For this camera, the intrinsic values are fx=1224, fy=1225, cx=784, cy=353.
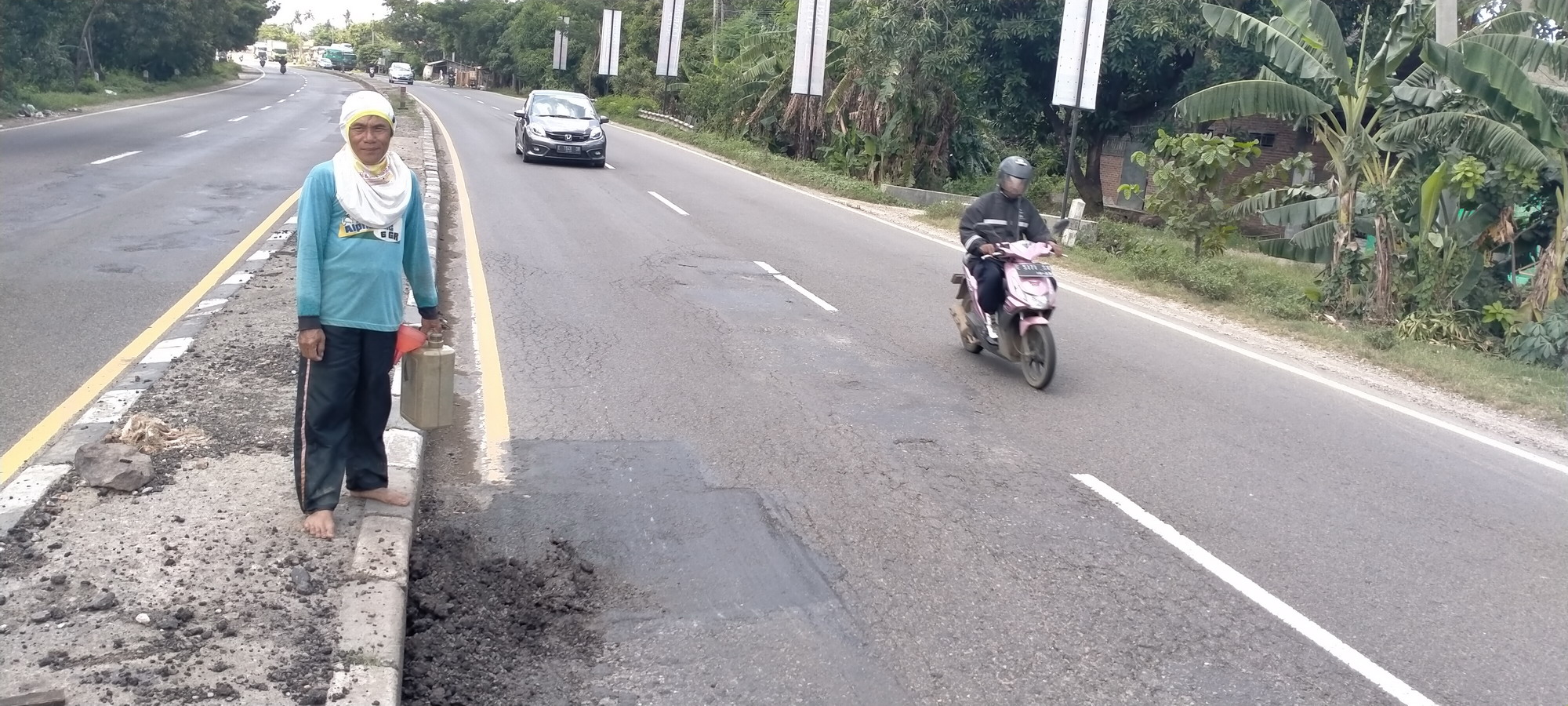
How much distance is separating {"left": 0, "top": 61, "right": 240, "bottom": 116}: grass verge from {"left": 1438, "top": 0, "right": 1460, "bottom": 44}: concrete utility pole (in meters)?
29.4

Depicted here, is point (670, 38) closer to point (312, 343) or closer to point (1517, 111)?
point (1517, 111)

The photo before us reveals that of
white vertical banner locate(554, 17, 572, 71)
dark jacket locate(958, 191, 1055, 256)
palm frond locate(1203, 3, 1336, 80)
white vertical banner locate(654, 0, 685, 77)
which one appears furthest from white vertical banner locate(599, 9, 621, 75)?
dark jacket locate(958, 191, 1055, 256)

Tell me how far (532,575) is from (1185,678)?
8.06ft

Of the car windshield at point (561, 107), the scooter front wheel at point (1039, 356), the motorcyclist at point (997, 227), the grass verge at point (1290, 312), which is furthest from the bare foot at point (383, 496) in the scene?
the car windshield at point (561, 107)

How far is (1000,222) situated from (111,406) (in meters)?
5.83

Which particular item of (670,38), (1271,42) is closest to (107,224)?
(1271,42)

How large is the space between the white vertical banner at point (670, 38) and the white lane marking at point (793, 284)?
1311 inches

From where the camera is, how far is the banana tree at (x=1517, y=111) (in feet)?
36.7

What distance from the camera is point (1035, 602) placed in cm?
482

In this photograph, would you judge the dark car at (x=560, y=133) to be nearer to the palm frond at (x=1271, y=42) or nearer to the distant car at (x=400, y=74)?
the palm frond at (x=1271, y=42)

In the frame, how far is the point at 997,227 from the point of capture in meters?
8.95

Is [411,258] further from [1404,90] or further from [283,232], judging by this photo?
[1404,90]

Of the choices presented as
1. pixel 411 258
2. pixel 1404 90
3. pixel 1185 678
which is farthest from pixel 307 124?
pixel 1185 678

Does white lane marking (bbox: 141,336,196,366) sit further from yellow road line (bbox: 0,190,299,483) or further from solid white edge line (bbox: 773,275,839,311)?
solid white edge line (bbox: 773,275,839,311)
